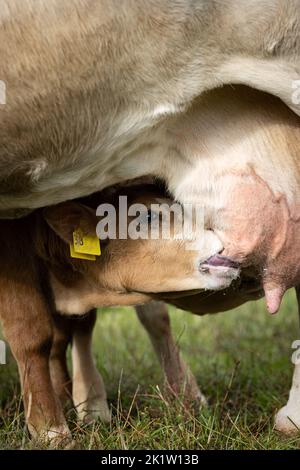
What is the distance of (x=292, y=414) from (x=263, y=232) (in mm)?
709

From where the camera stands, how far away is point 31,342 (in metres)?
3.99

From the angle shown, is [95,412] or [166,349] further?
[166,349]

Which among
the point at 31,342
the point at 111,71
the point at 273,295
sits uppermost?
the point at 111,71

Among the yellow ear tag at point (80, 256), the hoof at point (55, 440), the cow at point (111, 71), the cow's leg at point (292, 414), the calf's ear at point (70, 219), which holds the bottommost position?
the hoof at point (55, 440)

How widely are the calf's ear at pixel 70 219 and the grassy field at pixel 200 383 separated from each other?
0.63 meters

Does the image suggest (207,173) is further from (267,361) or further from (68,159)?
(267,361)

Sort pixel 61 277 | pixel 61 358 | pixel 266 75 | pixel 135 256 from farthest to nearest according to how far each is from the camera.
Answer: pixel 61 358
pixel 61 277
pixel 135 256
pixel 266 75

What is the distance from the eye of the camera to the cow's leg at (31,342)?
3.96 metres

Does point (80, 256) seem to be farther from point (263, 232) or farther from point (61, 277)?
point (263, 232)

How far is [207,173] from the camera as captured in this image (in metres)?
3.79

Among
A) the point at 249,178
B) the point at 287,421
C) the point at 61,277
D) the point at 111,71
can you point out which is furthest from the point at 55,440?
the point at 111,71

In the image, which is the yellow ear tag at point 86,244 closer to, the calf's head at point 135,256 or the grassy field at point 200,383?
the calf's head at point 135,256

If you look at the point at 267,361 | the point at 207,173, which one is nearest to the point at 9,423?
the point at 207,173

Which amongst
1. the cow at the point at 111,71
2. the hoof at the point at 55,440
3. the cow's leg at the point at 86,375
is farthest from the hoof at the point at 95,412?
the cow at the point at 111,71
